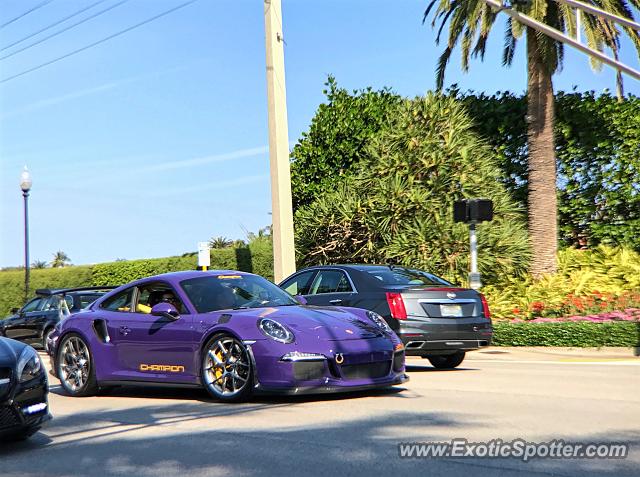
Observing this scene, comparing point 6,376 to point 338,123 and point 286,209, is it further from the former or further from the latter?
point 338,123

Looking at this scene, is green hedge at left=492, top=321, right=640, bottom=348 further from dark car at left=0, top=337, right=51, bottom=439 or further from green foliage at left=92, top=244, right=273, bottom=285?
green foliage at left=92, top=244, right=273, bottom=285

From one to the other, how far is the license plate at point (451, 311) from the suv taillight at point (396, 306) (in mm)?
574

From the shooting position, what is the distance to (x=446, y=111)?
26.1 m

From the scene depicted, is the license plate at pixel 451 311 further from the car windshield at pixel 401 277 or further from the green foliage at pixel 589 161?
the green foliage at pixel 589 161

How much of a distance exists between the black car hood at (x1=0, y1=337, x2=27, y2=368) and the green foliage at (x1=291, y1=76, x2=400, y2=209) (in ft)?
70.5

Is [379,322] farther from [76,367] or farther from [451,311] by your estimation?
[76,367]

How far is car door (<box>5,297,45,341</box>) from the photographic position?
20250 mm

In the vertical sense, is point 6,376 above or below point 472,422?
above

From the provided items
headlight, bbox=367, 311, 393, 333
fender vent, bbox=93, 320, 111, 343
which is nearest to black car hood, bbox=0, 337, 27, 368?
fender vent, bbox=93, 320, 111, 343

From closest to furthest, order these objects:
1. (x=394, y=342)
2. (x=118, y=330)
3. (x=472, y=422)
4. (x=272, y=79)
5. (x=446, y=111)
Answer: (x=472, y=422) → (x=394, y=342) → (x=118, y=330) → (x=272, y=79) → (x=446, y=111)

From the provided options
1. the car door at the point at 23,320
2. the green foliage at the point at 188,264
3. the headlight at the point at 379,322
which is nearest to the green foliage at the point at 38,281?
the green foliage at the point at 188,264

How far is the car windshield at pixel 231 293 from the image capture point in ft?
33.3

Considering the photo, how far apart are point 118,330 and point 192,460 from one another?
4.22 metres

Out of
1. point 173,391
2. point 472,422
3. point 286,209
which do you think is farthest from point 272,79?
point 472,422
